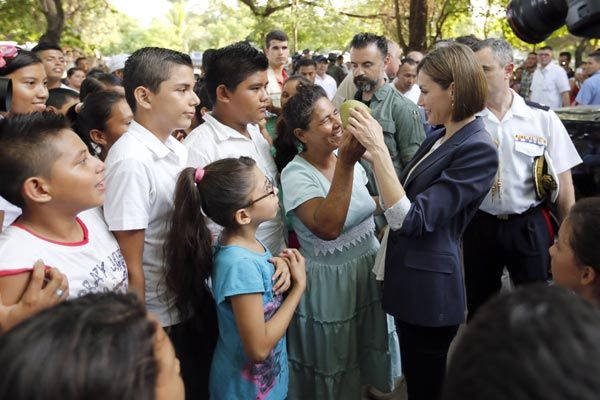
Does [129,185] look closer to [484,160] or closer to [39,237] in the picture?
[39,237]

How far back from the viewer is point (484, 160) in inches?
70.1

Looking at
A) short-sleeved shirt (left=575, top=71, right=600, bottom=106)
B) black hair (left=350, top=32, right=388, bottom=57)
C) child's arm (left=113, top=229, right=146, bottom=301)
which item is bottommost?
short-sleeved shirt (left=575, top=71, right=600, bottom=106)

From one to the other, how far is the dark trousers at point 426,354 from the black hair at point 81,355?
1.38 m

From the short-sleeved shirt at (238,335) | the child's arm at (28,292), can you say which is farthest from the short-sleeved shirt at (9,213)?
the short-sleeved shirt at (238,335)

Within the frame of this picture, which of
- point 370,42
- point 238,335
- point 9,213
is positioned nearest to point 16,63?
point 9,213

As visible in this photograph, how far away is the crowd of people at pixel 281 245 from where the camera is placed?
689mm

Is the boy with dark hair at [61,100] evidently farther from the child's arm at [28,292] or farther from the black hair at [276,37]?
the black hair at [276,37]

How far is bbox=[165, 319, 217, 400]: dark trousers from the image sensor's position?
1.91m

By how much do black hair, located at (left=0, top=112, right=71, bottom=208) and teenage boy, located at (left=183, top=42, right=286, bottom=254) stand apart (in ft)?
2.64

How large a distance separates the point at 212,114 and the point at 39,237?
3.72ft

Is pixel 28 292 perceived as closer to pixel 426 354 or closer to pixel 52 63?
pixel 426 354

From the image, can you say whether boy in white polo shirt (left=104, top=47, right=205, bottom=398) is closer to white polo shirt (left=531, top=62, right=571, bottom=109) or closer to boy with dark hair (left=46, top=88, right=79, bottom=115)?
boy with dark hair (left=46, top=88, right=79, bottom=115)

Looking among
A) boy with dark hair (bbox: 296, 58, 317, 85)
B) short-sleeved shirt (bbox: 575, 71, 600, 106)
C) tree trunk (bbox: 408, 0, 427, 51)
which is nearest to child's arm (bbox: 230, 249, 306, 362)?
boy with dark hair (bbox: 296, 58, 317, 85)

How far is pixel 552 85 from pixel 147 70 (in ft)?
25.8
